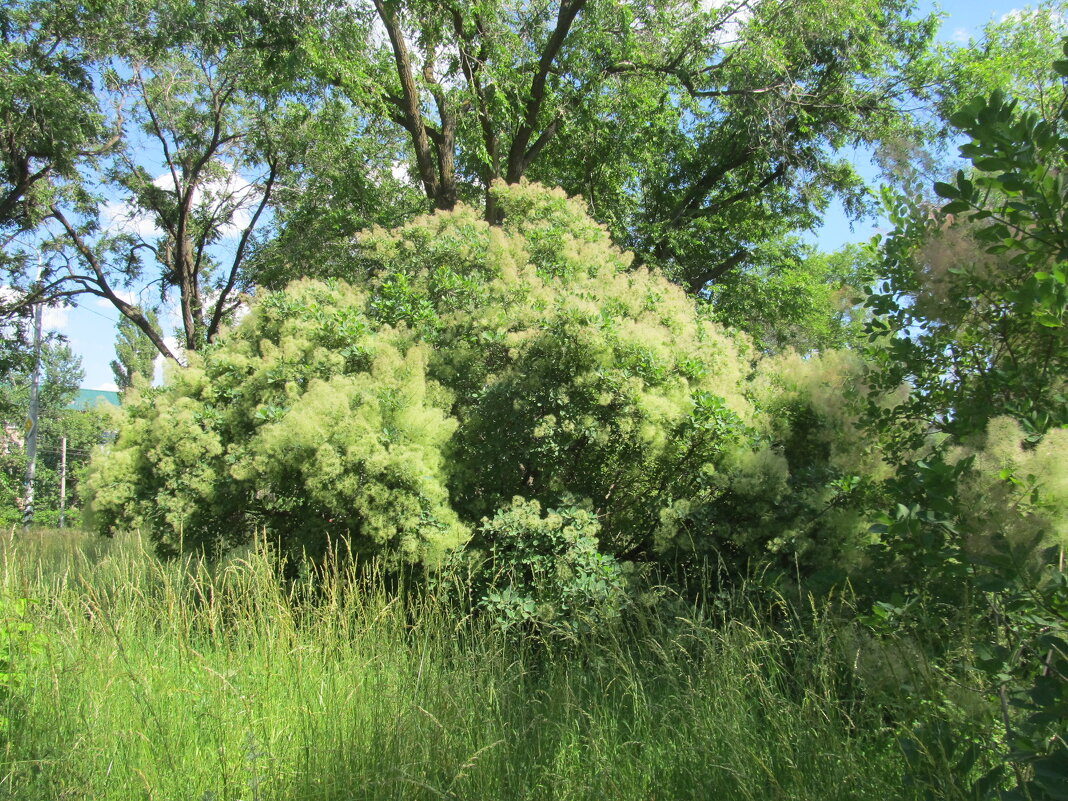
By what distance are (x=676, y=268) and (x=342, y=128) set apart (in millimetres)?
5398

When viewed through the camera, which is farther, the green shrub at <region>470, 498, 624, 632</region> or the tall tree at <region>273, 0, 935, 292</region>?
the tall tree at <region>273, 0, 935, 292</region>

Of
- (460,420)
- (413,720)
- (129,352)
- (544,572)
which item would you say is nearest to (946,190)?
(413,720)

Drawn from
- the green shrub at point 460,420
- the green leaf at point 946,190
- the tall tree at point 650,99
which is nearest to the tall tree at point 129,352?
the tall tree at point 650,99

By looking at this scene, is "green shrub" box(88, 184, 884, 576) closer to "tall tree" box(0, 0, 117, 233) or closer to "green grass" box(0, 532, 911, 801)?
"green grass" box(0, 532, 911, 801)

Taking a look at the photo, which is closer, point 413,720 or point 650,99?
point 413,720

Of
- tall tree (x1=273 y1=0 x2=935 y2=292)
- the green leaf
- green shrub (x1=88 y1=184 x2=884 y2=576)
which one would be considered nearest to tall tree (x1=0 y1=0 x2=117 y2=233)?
tall tree (x1=273 y1=0 x2=935 y2=292)

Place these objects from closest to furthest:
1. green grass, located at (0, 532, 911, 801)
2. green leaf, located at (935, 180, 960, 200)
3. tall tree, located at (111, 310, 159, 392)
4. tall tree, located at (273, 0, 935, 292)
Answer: green leaf, located at (935, 180, 960, 200), green grass, located at (0, 532, 911, 801), tall tree, located at (273, 0, 935, 292), tall tree, located at (111, 310, 159, 392)

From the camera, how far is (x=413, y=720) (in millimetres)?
3061

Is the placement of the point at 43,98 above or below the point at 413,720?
above

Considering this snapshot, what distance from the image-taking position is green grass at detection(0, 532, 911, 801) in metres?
2.73

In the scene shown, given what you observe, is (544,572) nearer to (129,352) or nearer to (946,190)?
(946,190)

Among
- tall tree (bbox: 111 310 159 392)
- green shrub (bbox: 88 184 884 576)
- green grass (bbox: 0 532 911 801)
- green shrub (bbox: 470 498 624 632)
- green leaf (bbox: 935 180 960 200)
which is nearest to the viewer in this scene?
green leaf (bbox: 935 180 960 200)

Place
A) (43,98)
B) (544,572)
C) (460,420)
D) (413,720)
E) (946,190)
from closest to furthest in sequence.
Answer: (946,190) < (413,720) < (544,572) < (460,420) < (43,98)

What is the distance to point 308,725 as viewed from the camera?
327 cm
